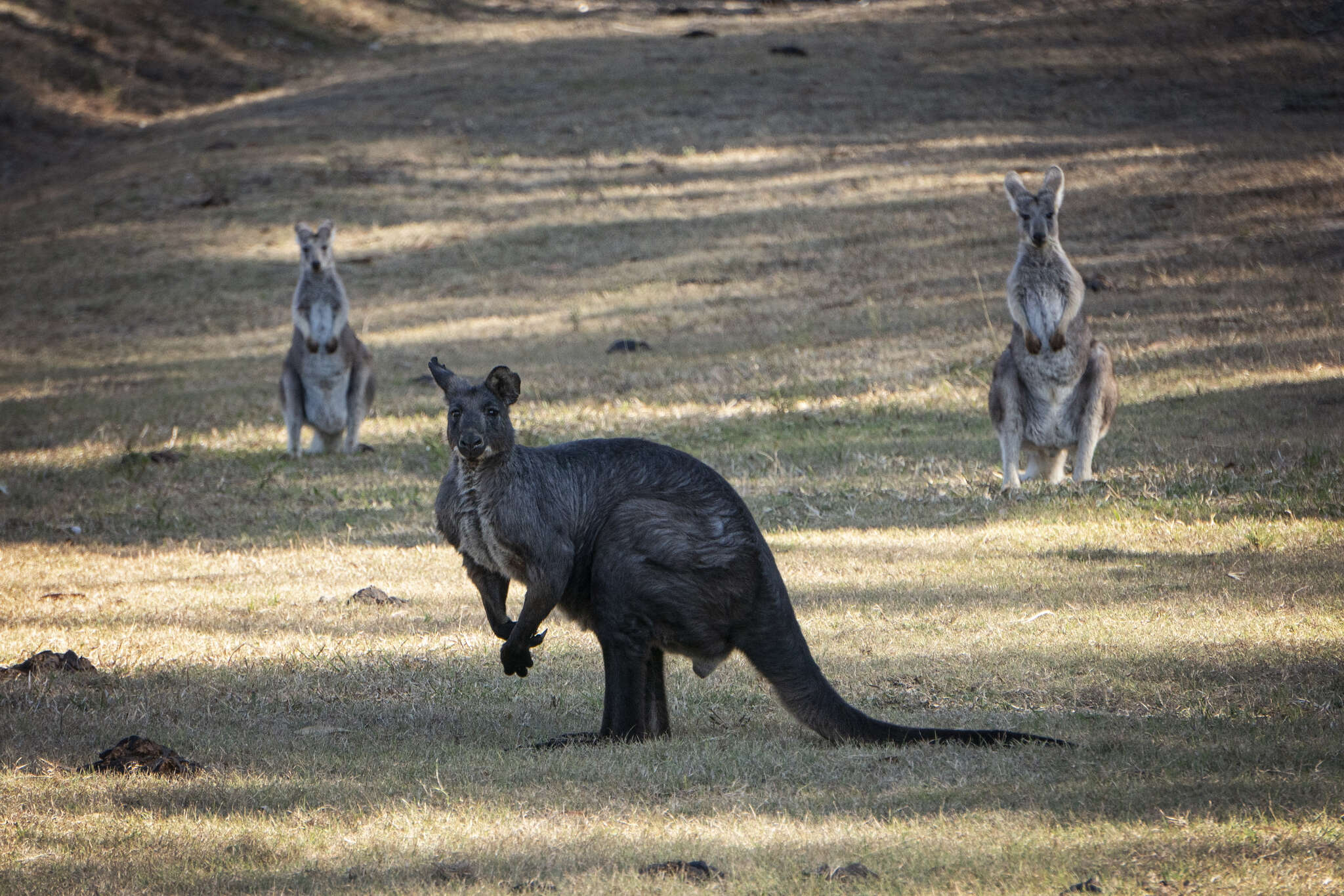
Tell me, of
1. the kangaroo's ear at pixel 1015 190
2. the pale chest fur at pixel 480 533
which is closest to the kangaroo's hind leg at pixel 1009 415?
the kangaroo's ear at pixel 1015 190

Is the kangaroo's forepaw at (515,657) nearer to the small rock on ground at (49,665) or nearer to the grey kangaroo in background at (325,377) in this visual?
the small rock on ground at (49,665)

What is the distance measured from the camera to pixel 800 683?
478 centimetres

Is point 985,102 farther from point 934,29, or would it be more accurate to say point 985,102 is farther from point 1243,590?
point 1243,590

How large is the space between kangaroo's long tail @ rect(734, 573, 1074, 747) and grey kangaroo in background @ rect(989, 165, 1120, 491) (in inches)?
187

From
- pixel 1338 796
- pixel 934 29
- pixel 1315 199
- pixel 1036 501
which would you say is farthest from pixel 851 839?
pixel 934 29

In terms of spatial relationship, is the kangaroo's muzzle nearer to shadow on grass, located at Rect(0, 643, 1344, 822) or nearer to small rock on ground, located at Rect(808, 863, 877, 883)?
shadow on grass, located at Rect(0, 643, 1344, 822)

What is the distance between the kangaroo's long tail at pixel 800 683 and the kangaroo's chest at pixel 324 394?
27.6 feet

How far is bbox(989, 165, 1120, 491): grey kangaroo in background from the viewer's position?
9320mm

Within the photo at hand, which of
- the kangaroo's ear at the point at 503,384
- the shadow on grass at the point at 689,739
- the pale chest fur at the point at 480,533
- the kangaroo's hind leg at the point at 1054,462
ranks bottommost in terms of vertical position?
the shadow on grass at the point at 689,739

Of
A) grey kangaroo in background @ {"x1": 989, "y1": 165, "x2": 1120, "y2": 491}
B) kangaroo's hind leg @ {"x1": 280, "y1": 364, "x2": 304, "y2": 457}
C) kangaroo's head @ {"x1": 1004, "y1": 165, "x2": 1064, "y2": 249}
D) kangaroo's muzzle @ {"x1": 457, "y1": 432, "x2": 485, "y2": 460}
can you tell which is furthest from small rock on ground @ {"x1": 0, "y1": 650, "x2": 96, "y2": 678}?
kangaroo's head @ {"x1": 1004, "y1": 165, "x2": 1064, "y2": 249}

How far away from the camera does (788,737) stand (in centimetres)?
500

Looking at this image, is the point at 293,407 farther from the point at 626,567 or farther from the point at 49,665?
the point at 626,567

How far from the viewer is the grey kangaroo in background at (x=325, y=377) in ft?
40.7

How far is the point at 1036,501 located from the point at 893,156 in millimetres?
15247
